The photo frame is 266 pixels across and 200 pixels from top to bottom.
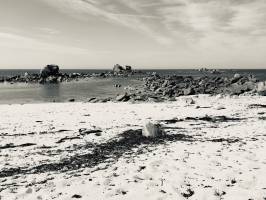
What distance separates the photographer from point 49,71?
103 meters

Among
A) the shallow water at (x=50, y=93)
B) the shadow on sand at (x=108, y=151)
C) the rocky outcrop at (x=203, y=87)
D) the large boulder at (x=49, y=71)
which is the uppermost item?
the large boulder at (x=49, y=71)

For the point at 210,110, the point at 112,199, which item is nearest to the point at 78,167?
the point at 112,199

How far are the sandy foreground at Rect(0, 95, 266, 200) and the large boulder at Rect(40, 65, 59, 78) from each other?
268 feet

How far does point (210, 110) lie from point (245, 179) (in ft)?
54.1

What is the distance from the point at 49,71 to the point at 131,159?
3752 inches

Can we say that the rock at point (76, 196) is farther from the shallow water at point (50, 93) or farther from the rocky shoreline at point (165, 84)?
the shallow water at point (50, 93)

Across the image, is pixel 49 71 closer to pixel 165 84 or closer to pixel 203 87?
pixel 165 84

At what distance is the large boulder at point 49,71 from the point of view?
101m

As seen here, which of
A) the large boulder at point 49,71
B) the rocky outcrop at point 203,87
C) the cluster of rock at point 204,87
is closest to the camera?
the rocky outcrop at point 203,87

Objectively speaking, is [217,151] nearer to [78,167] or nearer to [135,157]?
[135,157]

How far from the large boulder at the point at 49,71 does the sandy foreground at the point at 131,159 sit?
81.6 m

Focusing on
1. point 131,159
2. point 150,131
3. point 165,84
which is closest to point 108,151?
point 131,159

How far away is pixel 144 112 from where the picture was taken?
25.8 meters

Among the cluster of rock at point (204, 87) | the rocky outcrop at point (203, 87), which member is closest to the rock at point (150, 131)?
the rocky outcrop at point (203, 87)
